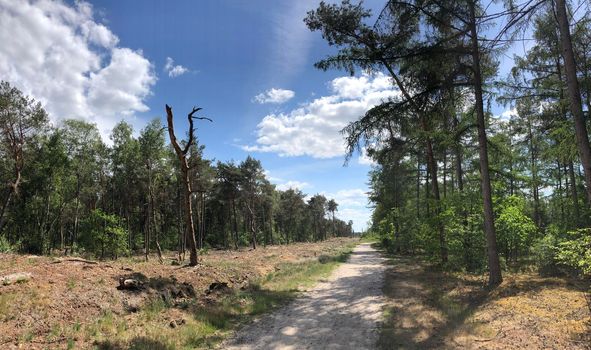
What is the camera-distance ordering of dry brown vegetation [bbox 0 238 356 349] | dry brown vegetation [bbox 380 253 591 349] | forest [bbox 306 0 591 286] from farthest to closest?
forest [bbox 306 0 591 286] < dry brown vegetation [bbox 0 238 356 349] < dry brown vegetation [bbox 380 253 591 349]

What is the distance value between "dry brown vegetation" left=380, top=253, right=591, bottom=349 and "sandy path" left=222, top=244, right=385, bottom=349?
49 centimetres

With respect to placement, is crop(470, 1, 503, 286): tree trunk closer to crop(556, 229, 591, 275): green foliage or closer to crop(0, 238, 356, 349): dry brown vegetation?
crop(556, 229, 591, 275): green foliage

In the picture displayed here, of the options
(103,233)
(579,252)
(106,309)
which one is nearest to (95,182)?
(103,233)

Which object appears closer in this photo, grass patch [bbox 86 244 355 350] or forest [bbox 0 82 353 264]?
grass patch [bbox 86 244 355 350]

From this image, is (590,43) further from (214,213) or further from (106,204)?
(214,213)

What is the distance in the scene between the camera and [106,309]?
9.09 m

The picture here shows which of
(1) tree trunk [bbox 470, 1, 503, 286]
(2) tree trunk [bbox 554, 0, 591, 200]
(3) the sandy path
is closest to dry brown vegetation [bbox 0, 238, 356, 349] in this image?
(3) the sandy path

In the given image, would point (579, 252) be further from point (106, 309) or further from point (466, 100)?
point (106, 309)

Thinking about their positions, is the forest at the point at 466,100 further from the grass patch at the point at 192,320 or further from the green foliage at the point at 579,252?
the grass patch at the point at 192,320

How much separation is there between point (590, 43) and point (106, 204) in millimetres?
51314

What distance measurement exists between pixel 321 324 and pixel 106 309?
551 cm

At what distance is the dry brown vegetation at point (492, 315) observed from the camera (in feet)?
22.5

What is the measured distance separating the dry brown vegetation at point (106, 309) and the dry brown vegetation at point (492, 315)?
4.19 m

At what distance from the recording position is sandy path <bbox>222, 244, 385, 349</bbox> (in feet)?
24.3
